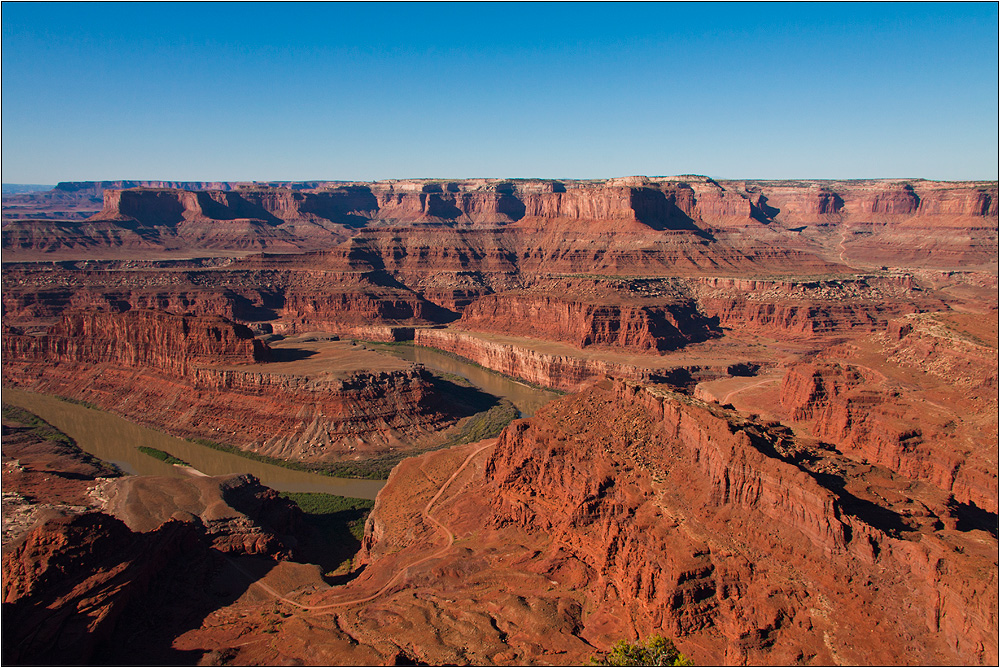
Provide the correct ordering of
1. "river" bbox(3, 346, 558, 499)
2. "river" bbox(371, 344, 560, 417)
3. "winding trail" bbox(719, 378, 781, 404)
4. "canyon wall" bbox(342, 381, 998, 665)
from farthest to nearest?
"river" bbox(371, 344, 560, 417), "winding trail" bbox(719, 378, 781, 404), "river" bbox(3, 346, 558, 499), "canyon wall" bbox(342, 381, 998, 665)

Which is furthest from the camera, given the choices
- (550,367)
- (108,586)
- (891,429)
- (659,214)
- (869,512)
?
(659,214)

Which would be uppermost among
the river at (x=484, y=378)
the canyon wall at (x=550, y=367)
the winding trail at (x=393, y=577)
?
the winding trail at (x=393, y=577)

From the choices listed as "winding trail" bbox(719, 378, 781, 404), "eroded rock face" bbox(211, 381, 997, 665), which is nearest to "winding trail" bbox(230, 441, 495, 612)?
"eroded rock face" bbox(211, 381, 997, 665)

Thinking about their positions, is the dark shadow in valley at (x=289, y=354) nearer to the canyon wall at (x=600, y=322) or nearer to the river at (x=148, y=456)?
the river at (x=148, y=456)

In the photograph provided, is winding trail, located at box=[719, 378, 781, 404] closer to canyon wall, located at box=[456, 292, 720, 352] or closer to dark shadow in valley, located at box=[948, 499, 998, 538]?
canyon wall, located at box=[456, 292, 720, 352]

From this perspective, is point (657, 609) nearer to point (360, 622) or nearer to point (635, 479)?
point (635, 479)

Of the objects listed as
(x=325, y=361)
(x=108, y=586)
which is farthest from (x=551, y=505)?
(x=325, y=361)

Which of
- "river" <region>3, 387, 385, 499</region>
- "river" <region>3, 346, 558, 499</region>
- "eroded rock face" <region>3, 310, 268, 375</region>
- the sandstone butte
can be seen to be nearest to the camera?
the sandstone butte

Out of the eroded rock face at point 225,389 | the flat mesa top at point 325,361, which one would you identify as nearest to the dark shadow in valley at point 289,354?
the flat mesa top at point 325,361

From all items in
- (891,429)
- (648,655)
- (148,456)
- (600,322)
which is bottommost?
(148,456)

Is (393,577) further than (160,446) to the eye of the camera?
No

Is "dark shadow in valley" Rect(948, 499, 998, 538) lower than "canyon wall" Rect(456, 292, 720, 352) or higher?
higher

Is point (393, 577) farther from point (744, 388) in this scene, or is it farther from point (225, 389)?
point (744, 388)
